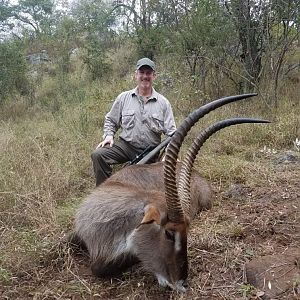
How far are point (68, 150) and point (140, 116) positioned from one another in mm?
1615

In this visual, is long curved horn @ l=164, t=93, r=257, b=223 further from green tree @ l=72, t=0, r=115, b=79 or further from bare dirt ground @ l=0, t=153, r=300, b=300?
green tree @ l=72, t=0, r=115, b=79

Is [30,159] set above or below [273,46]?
below

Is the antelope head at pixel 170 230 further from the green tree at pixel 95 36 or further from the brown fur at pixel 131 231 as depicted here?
the green tree at pixel 95 36

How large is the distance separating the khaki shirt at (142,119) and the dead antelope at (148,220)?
1.41 m

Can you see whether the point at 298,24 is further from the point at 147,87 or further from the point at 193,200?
the point at 193,200

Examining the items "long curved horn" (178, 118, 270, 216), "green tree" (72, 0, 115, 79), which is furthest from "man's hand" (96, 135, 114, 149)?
"green tree" (72, 0, 115, 79)

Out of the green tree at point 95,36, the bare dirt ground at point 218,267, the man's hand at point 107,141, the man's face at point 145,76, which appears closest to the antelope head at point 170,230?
the bare dirt ground at point 218,267

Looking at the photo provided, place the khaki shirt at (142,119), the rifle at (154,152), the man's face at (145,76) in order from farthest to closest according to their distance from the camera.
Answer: the khaki shirt at (142,119) < the man's face at (145,76) < the rifle at (154,152)

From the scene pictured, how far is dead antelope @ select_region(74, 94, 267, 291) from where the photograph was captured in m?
3.10

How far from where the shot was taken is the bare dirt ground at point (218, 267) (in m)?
3.12

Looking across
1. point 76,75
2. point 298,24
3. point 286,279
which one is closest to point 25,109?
point 76,75

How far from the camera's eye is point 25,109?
12289 millimetres

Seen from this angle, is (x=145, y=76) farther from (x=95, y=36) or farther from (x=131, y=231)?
(x=95, y=36)

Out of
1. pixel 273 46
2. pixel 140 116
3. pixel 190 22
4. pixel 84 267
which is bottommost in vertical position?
pixel 84 267
